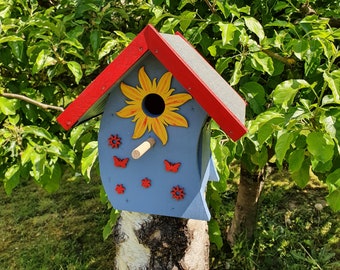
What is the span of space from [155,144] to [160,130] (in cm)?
6

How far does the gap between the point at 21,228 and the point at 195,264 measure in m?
2.64

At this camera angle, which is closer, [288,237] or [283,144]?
[283,144]

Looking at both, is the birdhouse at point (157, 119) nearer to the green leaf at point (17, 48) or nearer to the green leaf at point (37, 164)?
the green leaf at point (37, 164)

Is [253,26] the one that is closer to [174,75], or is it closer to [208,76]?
[208,76]

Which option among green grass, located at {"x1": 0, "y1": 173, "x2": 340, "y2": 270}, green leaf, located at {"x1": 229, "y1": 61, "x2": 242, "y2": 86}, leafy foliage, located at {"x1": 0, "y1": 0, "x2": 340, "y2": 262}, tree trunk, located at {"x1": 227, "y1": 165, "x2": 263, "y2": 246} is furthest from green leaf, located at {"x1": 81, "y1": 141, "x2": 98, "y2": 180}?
green grass, located at {"x1": 0, "y1": 173, "x2": 340, "y2": 270}

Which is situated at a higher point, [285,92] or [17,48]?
[17,48]

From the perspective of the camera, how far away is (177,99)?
4.75ft

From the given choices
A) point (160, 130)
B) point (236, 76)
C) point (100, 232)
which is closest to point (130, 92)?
point (160, 130)

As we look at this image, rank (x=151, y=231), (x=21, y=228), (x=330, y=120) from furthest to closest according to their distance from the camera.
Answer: (x=21, y=228)
(x=151, y=231)
(x=330, y=120)

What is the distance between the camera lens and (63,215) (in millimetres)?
4168

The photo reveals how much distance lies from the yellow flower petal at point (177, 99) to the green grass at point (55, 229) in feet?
7.78

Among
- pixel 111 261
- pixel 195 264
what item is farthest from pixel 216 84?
pixel 111 261

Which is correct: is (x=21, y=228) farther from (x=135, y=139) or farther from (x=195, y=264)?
(x=135, y=139)

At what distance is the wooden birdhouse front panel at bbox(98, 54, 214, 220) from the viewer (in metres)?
1.47
